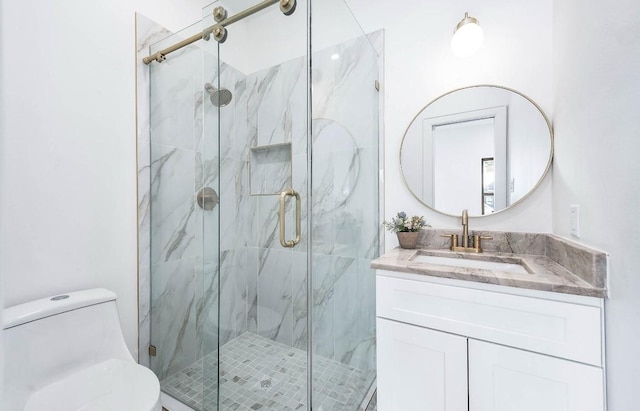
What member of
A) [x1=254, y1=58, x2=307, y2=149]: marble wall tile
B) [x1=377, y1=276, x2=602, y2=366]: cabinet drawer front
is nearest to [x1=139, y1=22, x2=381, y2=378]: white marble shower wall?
[x1=254, y1=58, x2=307, y2=149]: marble wall tile

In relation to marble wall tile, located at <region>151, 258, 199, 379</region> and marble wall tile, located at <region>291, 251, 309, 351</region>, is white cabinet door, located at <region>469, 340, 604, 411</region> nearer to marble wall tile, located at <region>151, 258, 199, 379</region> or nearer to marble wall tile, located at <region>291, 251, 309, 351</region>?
marble wall tile, located at <region>291, 251, 309, 351</region>

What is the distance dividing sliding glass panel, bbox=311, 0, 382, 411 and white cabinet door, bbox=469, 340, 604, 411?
64cm

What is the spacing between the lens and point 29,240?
1.23 metres

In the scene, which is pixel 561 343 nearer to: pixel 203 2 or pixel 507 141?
pixel 507 141

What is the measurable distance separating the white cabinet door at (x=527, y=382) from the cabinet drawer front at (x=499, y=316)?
0.04 m

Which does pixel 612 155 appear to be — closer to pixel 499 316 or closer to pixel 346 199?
pixel 499 316

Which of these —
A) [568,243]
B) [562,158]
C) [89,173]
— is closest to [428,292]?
[568,243]

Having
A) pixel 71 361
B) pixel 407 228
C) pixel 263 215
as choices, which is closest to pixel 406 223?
pixel 407 228

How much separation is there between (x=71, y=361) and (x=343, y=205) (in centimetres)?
140

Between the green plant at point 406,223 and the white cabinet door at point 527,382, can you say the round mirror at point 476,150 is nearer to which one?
the green plant at point 406,223

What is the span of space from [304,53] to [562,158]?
1.29 meters

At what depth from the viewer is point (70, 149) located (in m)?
1.35

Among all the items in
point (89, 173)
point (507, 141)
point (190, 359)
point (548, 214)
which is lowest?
point (190, 359)

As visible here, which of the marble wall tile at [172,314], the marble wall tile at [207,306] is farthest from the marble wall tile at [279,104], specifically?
the marble wall tile at [172,314]
